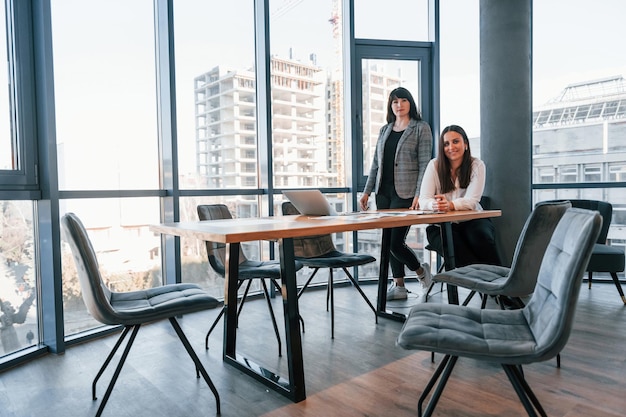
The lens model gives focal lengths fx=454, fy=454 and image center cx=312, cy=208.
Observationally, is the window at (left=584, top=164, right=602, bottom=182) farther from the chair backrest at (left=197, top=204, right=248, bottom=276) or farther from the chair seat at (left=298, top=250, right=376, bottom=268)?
the chair backrest at (left=197, top=204, right=248, bottom=276)

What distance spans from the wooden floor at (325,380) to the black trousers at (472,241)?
766mm

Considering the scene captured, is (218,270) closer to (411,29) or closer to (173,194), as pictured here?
(173,194)

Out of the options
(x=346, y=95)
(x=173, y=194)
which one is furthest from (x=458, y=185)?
(x=173, y=194)

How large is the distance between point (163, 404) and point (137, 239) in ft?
5.34


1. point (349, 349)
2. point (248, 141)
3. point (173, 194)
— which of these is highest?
point (248, 141)

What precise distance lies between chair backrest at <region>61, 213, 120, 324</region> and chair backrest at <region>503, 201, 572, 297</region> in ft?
5.74

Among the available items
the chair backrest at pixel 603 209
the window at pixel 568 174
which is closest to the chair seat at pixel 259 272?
the chair backrest at pixel 603 209

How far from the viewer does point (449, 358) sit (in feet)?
5.17

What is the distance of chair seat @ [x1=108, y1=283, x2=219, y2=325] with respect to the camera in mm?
1843

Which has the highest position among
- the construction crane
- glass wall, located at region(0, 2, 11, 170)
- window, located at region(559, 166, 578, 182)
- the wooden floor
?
the construction crane

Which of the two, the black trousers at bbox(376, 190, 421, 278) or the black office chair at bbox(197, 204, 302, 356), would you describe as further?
the black trousers at bbox(376, 190, 421, 278)

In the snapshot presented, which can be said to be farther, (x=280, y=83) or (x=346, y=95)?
(x=346, y=95)

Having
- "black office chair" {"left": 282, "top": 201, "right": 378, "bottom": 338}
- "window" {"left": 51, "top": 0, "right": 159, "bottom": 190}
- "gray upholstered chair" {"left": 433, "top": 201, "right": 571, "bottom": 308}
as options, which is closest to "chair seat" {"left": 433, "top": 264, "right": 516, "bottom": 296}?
"gray upholstered chair" {"left": 433, "top": 201, "right": 571, "bottom": 308}

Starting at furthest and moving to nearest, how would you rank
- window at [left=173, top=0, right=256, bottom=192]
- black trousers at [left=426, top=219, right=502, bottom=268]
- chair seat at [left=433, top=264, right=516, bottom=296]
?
window at [left=173, top=0, right=256, bottom=192]
black trousers at [left=426, top=219, right=502, bottom=268]
chair seat at [left=433, top=264, right=516, bottom=296]
